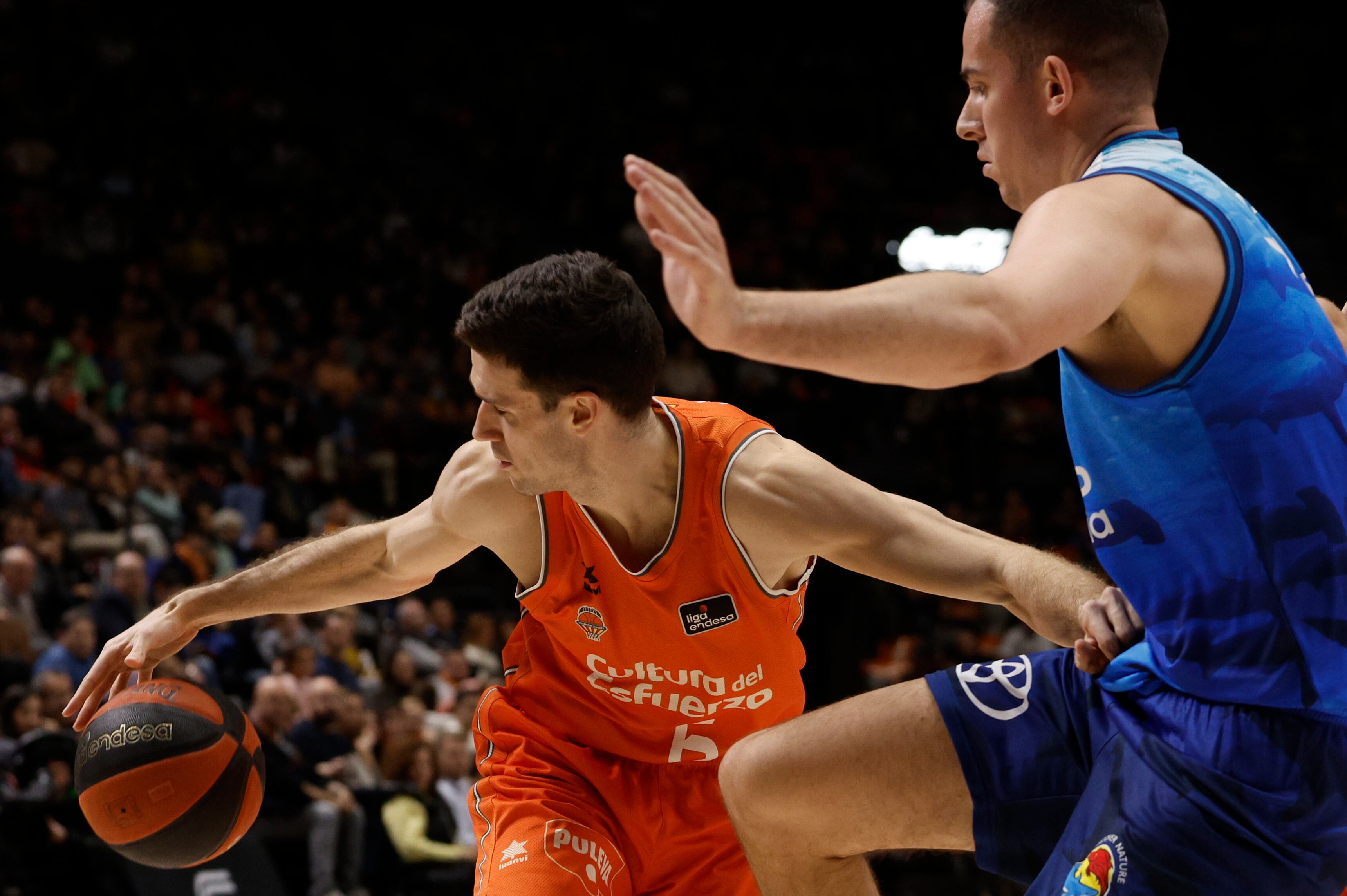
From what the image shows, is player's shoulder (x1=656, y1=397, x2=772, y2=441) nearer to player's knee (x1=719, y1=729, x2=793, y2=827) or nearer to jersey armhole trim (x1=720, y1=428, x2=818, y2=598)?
jersey armhole trim (x1=720, y1=428, x2=818, y2=598)

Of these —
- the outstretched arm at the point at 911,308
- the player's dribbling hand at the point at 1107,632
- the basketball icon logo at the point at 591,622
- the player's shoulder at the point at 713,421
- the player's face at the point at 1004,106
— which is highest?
the player's face at the point at 1004,106

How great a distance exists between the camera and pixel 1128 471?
192cm

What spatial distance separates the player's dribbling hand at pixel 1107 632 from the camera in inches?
81.5

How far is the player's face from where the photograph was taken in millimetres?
2062

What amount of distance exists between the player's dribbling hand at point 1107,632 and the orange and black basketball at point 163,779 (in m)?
2.25

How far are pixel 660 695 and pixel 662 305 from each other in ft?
38.5

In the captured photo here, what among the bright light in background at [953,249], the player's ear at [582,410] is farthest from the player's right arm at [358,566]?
the bright light in background at [953,249]

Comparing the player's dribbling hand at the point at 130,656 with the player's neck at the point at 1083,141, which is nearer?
the player's neck at the point at 1083,141

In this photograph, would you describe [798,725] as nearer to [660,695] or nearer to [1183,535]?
[1183,535]

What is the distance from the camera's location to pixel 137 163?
12500mm

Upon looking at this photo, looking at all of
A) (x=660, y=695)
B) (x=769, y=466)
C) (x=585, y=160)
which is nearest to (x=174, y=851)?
(x=660, y=695)

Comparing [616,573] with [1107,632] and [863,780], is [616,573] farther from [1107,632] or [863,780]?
[1107,632]

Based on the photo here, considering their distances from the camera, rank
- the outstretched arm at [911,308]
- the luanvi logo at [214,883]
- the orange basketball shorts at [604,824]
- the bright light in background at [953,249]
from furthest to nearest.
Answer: the bright light in background at [953,249] < the luanvi logo at [214,883] < the orange basketball shorts at [604,824] < the outstretched arm at [911,308]

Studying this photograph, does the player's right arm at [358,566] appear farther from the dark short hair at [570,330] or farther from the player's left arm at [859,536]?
the player's left arm at [859,536]
